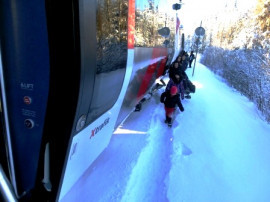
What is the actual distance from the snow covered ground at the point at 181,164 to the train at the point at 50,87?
1315mm

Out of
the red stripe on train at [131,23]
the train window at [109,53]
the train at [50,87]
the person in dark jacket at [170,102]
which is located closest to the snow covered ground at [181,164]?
the person in dark jacket at [170,102]

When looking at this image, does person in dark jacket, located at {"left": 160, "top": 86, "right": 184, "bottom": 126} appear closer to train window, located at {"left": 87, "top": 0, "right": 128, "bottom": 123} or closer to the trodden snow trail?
the trodden snow trail

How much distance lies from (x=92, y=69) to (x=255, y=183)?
10.3 ft

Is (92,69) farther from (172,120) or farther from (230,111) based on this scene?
(230,111)

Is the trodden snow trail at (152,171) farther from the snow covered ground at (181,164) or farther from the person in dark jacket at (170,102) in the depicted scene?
the person in dark jacket at (170,102)

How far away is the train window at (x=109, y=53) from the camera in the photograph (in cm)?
147

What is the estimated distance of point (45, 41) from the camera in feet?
4.24

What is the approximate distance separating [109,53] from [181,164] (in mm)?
2481

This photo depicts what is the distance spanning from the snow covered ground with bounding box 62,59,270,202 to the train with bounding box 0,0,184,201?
1315 millimetres

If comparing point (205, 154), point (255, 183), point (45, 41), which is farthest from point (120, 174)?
point (45, 41)

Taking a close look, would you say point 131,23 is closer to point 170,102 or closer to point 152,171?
point 152,171

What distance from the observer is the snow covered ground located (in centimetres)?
282

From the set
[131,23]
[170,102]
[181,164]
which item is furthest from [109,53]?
[170,102]

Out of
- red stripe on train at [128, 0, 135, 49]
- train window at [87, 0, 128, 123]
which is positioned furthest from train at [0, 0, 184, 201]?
red stripe on train at [128, 0, 135, 49]
